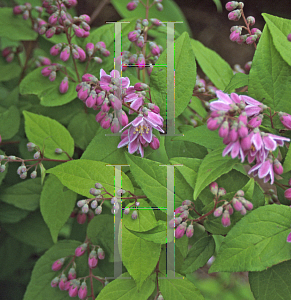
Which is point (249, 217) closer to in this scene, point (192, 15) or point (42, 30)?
point (42, 30)

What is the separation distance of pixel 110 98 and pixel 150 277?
1.53ft

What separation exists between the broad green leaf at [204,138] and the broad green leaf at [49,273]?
0.59 m

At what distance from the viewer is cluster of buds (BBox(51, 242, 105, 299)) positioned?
91cm

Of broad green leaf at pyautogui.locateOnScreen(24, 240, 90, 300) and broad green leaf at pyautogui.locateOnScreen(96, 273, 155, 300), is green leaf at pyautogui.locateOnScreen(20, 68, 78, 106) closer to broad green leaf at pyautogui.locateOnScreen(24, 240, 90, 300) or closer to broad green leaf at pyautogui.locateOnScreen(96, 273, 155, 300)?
broad green leaf at pyautogui.locateOnScreen(24, 240, 90, 300)

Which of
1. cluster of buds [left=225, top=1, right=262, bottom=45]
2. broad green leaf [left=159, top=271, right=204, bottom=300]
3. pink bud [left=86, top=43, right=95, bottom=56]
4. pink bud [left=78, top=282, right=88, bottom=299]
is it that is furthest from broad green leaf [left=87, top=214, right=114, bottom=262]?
cluster of buds [left=225, top=1, right=262, bottom=45]

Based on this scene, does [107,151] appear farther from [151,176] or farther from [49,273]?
[49,273]

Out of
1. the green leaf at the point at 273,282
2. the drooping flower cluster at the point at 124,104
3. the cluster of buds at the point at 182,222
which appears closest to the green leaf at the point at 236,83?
the drooping flower cluster at the point at 124,104

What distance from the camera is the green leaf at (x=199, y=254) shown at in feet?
2.36

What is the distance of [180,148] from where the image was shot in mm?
798

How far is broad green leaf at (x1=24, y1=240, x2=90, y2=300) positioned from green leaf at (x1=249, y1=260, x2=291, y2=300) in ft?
1.85

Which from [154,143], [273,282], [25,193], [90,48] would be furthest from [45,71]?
[273,282]

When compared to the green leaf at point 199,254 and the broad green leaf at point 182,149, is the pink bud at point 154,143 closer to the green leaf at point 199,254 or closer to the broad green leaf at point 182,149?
the broad green leaf at point 182,149

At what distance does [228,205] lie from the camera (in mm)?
646

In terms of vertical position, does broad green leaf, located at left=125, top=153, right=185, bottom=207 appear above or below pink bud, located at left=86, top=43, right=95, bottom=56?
below
